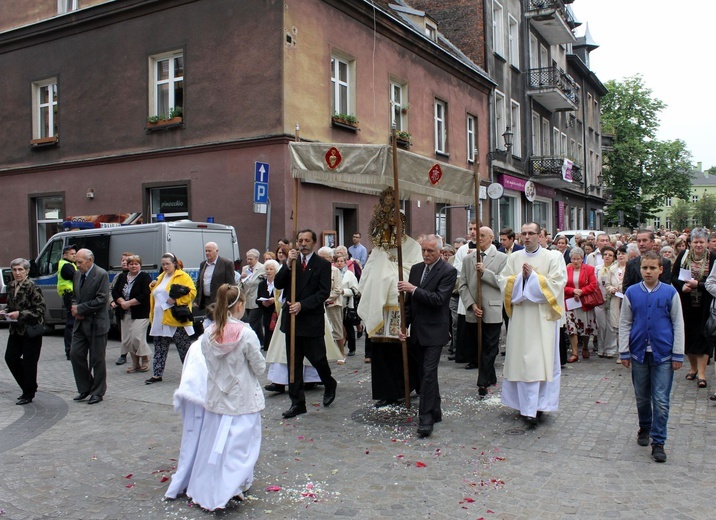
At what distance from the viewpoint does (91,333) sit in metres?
7.95

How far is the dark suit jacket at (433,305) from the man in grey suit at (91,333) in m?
3.86

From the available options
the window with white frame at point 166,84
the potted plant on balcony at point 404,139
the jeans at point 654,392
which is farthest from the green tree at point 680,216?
the jeans at point 654,392

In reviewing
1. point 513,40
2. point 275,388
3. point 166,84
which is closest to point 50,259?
point 166,84

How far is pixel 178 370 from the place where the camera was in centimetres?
1010

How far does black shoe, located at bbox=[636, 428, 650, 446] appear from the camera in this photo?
587 cm

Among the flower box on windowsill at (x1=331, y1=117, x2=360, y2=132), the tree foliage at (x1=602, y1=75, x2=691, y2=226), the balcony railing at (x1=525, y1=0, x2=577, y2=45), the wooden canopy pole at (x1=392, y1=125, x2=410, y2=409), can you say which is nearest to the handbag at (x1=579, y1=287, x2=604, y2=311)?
the wooden canopy pole at (x1=392, y1=125, x2=410, y2=409)

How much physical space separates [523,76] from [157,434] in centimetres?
2780

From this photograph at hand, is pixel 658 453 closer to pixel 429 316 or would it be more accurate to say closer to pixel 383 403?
pixel 429 316

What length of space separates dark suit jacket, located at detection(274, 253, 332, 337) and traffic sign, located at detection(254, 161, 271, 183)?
6819mm

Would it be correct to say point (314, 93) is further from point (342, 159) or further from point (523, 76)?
point (523, 76)

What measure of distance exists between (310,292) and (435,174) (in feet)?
6.11

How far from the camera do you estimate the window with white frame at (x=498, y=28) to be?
91.5ft

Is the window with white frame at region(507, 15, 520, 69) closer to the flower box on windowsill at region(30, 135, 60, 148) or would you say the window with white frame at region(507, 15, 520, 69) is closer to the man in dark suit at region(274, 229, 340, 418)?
the flower box on windowsill at region(30, 135, 60, 148)

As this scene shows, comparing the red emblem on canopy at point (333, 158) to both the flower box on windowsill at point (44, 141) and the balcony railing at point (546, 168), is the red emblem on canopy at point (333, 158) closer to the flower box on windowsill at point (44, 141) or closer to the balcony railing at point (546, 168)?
the flower box on windowsill at point (44, 141)
